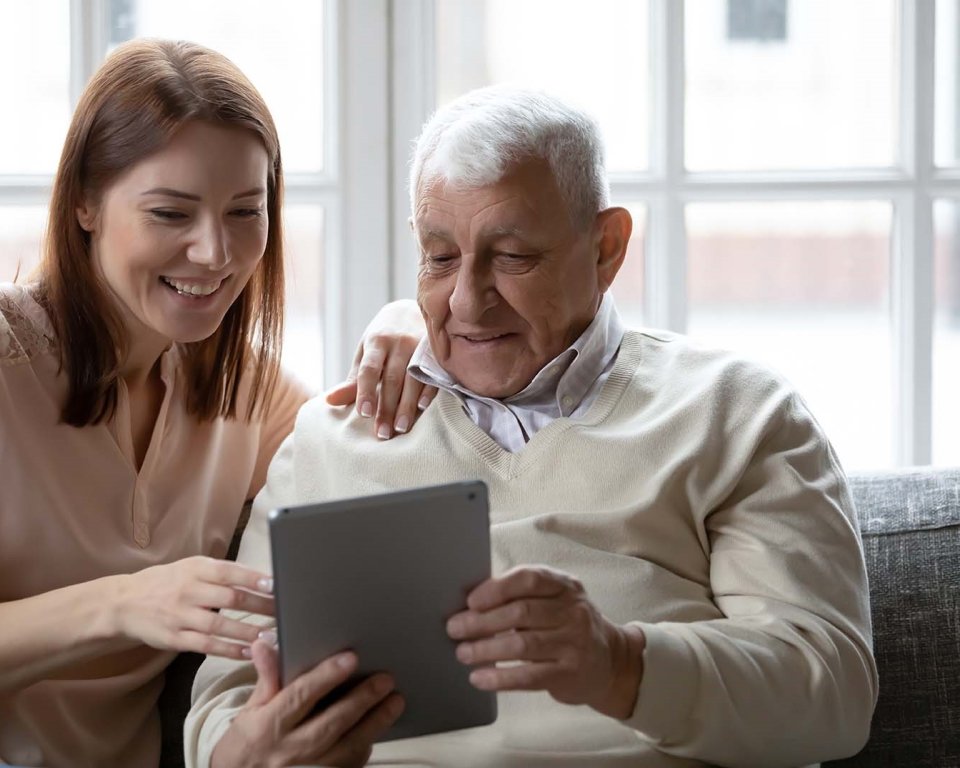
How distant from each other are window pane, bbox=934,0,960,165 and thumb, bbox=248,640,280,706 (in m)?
1.92

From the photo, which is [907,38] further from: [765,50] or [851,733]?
[851,733]

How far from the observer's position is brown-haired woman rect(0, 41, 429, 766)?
5.59 ft

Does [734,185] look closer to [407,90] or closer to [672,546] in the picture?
[407,90]

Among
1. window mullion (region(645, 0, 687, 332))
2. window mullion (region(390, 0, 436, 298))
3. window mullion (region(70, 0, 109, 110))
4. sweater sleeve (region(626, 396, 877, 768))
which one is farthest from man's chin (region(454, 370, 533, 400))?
window mullion (region(70, 0, 109, 110))

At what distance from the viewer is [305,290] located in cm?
266

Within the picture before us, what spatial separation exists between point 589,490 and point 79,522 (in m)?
0.71

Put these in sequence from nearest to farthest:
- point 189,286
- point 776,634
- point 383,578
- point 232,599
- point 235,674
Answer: point 383,578, point 232,599, point 776,634, point 235,674, point 189,286

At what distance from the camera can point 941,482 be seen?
6.56 ft

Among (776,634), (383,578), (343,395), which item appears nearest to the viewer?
(383,578)

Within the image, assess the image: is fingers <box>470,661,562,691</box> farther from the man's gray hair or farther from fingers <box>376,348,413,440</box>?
the man's gray hair

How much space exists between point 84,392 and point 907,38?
185 centimetres

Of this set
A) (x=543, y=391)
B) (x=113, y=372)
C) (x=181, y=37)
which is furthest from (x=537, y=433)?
(x=181, y=37)

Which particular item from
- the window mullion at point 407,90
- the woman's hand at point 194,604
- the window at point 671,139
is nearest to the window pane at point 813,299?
the window at point 671,139

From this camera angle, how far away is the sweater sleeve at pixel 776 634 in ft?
4.88
